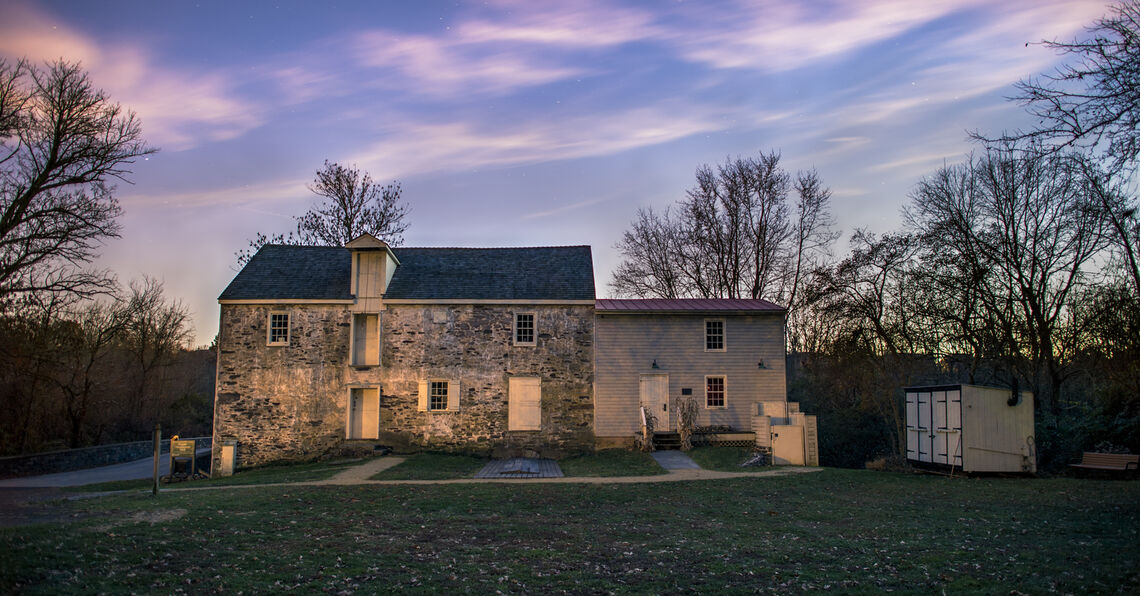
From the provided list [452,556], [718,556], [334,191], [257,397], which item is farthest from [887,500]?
[334,191]

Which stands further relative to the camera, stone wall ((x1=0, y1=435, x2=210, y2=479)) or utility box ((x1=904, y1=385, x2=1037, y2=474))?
stone wall ((x1=0, y1=435, x2=210, y2=479))

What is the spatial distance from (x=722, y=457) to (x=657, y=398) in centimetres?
415

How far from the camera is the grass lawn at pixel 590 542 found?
830 centimetres

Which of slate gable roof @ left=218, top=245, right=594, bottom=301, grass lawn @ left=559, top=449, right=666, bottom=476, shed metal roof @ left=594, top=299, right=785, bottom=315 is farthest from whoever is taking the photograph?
shed metal roof @ left=594, top=299, right=785, bottom=315

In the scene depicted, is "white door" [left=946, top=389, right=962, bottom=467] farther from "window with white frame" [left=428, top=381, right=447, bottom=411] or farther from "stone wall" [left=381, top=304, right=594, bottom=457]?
"window with white frame" [left=428, top=381, right=447, bottom=411]

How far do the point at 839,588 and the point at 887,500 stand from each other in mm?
7651

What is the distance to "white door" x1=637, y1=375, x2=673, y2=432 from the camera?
26.1 meters

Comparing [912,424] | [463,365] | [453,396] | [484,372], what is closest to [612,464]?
[484,372]

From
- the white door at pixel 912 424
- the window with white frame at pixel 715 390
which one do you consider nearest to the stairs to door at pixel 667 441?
the window with white frame at pixel 715 390

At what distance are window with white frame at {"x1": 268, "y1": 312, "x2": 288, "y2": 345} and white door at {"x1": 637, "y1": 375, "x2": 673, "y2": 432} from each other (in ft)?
41.7

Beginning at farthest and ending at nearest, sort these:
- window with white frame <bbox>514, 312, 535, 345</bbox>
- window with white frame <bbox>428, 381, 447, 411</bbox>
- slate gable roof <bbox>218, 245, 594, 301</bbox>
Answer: slate gable roof <bbox>218, 245, 594, 301</bbox>
window with white frame <bbox>514, 312, 535, 345</bbox>
window with white frame <bbox>428, 381, 447, 411</bbox>

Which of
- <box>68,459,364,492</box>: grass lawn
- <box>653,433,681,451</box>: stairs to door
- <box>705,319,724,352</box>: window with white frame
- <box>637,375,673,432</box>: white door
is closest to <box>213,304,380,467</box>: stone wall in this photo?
<box>68,459,364,492</box>: grass lawn

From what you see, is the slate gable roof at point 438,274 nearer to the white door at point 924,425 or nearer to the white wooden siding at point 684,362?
the white wooden siding at point 684,362

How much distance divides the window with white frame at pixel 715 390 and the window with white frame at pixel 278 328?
49.1ft
